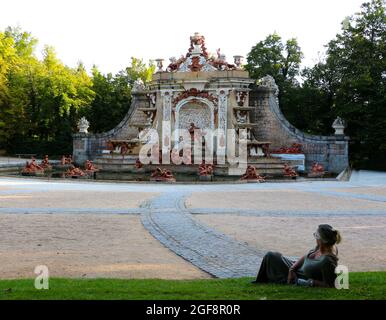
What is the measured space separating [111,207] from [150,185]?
9.32m

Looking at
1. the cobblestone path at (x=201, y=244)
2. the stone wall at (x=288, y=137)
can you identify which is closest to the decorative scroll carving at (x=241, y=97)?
the stone wall at (x=288, y=137)

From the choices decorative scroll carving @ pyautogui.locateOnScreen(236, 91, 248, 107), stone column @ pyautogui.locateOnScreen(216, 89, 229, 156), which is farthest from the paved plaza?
decorative scroll carving @ pyautogui.locateOnScreen(236, 91, 248, 107)

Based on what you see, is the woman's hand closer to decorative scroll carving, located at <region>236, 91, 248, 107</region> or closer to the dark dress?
the dark dress

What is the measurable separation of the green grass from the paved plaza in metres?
0.91

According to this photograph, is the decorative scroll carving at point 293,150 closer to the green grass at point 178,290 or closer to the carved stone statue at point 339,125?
the carved stone statue at point 339,125

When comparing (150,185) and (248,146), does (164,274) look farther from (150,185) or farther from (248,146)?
(248,146)

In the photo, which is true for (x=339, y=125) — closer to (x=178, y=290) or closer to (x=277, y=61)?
(x=277, y=61)

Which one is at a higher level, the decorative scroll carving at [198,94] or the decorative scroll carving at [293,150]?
the decorative scroll carving at [198,94]

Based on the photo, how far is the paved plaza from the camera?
26.0ft

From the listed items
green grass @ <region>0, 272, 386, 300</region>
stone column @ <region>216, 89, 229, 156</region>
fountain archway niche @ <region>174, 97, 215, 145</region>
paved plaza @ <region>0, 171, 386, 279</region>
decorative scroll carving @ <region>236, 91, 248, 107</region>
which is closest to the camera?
green grass @ <region>0, 272, 386, 300</region>

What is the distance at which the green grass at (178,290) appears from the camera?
5.45 metres

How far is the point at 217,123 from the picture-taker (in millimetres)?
37719

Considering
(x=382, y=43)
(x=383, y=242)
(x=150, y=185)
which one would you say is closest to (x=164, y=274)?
(x=383, y=242)

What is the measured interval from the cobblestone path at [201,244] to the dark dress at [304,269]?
0.90m
